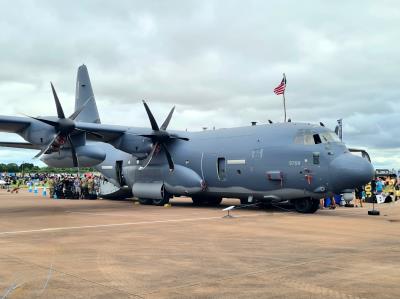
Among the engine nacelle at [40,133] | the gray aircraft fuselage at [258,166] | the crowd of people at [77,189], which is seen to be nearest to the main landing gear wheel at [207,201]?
the gray aircraft fuselage at [258,166]

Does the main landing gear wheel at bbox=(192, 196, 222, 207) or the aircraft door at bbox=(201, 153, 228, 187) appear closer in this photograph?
the aircraft door at bbox=(201, 153, 228, 187)

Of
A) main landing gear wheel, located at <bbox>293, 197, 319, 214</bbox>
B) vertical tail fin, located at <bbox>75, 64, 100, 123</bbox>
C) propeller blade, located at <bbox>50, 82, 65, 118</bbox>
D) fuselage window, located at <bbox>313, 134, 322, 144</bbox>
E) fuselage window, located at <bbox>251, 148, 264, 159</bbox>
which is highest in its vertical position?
vertical tail fin, located at <bbox>75, 64, 100, 123</bbox>

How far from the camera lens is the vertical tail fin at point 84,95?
29.6 m

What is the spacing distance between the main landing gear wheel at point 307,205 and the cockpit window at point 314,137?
2485mm

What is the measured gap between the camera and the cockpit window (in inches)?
701

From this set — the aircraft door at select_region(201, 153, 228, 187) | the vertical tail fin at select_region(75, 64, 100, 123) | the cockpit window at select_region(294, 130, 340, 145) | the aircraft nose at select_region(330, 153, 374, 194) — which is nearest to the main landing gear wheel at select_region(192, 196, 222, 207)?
the aircraft door at select_region(201, 153, 228, 187)

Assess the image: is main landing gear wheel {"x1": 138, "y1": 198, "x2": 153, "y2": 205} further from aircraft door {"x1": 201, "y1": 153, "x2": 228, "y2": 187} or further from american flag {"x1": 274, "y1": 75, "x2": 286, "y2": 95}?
american flag {"x1": 274, "y1": 75, "x2": 286, "y2": 95}

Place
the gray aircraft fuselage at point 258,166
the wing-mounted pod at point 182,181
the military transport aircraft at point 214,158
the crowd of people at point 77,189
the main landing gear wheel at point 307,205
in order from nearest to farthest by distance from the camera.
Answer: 1. the gray aircraft fuselage at point 258,166
2. the military transport aircraft at point 214,158
3. the main landing gear wheel at point 307,205
4. the wing-mounted pod at point 182,181
5. the crowd of people at point 77,189

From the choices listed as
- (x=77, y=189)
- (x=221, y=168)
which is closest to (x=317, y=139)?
(x=221, y=168)

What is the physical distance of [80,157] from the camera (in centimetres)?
2292

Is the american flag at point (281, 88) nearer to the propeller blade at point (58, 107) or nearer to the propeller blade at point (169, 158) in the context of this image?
the propeller blade at point (169, 158)

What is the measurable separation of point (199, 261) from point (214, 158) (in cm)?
1313

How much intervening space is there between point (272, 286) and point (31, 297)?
131 inches

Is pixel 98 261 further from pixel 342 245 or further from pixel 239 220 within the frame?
pixel 239 220
